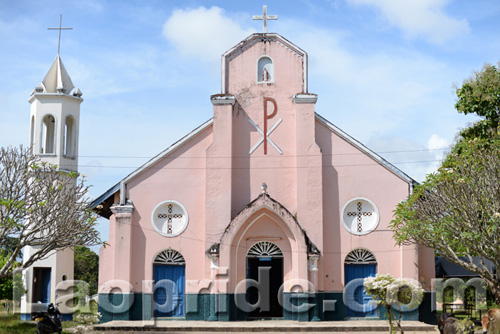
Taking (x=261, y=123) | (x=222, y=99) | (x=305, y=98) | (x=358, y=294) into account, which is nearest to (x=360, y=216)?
(x=358, y=294)

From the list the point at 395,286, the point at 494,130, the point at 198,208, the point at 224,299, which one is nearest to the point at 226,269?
the point at 224,299

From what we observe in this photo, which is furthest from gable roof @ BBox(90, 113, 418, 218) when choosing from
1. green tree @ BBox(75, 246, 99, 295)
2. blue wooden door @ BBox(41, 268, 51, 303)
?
green tree @ BBox(75, 246, 99, 295)

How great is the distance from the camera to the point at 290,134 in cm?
2492

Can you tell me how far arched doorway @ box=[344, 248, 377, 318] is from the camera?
24234mm

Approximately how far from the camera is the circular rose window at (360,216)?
2453 cm

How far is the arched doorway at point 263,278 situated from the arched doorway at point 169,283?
259 centimetres

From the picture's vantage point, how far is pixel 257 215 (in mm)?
23984

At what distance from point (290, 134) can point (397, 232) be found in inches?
227

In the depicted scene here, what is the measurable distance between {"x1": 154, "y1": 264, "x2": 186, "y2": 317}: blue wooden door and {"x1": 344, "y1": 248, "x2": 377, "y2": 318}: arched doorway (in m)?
6.26

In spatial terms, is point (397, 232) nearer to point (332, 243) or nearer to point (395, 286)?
point (332, 243)

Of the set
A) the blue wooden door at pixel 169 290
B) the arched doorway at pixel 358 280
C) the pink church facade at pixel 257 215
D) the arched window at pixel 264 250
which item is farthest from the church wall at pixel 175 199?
the arched doorway at pixel 358 280

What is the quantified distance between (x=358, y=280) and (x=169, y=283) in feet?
23.6

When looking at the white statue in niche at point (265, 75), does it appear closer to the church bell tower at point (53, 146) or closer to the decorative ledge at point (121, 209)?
the decorative ledge at point (121, 209)

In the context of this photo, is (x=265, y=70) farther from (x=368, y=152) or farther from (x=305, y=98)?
(x=368, y=152)
